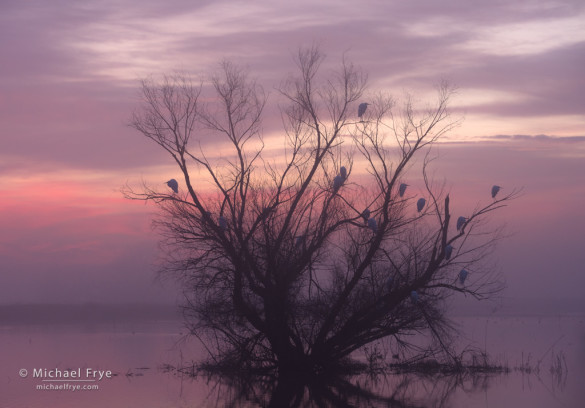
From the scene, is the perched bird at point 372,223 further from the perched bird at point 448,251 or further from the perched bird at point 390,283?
the perched bird at point 390,283

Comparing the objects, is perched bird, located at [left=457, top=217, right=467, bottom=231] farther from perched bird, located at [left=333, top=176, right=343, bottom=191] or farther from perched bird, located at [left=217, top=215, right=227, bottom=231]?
perched bird, located at [left=217, top=215, right=227, bottom=231]

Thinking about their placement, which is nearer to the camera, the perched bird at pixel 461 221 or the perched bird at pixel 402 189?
the perched bird at pixel 402 189

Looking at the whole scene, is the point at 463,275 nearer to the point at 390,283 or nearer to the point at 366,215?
the point at 390,283

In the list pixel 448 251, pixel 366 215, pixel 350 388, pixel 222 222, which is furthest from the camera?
pixel 448 251

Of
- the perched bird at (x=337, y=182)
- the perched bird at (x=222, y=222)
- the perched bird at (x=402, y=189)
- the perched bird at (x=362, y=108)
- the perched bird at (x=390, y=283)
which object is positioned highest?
the perched bird at (x=362, y=108)

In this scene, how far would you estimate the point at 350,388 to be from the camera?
1838 cm

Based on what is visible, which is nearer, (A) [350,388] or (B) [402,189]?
(A) [350,388]

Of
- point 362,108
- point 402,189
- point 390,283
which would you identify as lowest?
point 390,283

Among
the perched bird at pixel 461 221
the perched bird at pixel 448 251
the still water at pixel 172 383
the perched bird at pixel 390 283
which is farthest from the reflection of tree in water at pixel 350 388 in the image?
the perched bird at pixel 461 221

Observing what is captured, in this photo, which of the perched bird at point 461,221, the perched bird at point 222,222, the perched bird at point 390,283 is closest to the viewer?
the perched bird at point 222,222

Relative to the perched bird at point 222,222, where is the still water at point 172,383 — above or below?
below

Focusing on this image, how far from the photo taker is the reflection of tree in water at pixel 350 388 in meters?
16.1

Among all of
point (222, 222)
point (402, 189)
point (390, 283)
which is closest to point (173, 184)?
point (222, 222)

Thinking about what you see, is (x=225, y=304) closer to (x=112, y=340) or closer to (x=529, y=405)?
(x=529, y=405)
